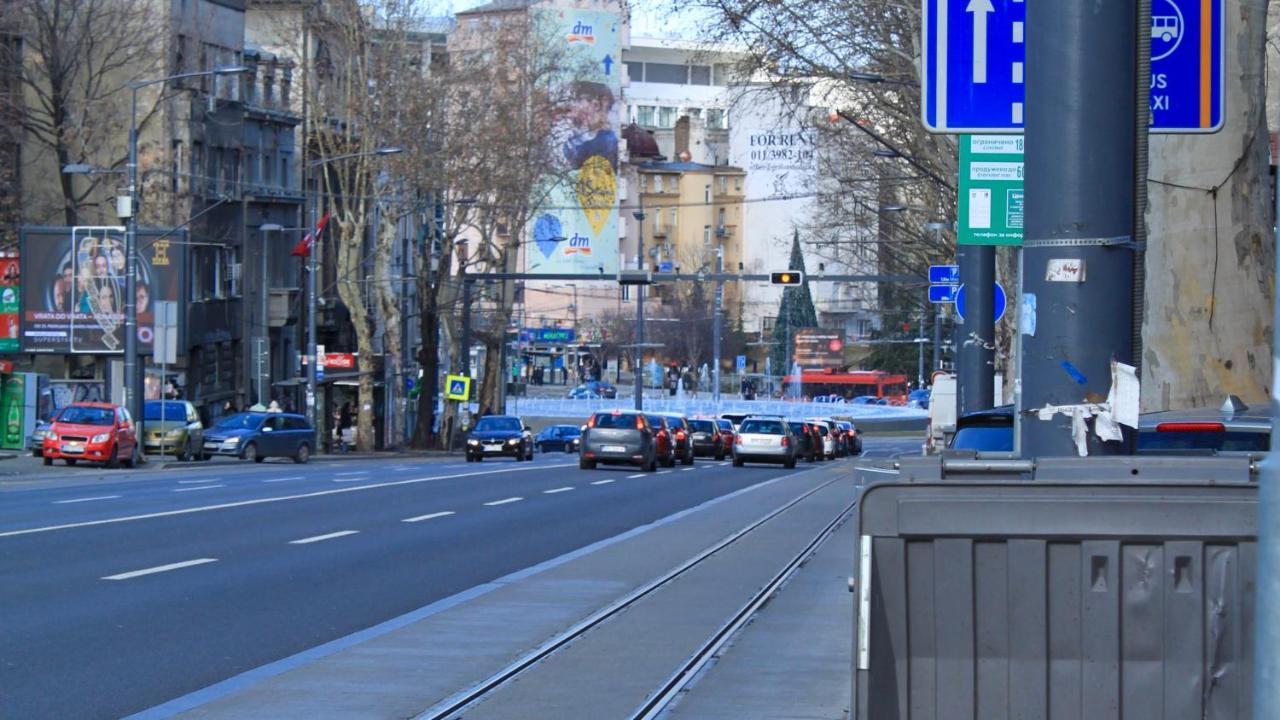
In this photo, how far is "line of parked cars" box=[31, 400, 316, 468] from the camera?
132ft

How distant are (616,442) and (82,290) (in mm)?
16663

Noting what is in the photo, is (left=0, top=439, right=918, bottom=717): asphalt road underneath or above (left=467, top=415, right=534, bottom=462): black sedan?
above

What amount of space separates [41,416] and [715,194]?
3443 inches

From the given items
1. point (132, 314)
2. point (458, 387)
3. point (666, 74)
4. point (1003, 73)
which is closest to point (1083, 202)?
point (1003, 73)

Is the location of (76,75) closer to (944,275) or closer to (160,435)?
(160,435)

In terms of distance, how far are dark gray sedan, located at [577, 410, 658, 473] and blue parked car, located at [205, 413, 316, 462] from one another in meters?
10.8

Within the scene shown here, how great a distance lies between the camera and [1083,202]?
7.47 metres

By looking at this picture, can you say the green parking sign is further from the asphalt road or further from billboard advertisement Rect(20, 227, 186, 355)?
billboard advertisement Rect(20, 227, 186, 355)

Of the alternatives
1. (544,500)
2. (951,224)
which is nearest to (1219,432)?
(544,500)

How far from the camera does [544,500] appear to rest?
27.9m

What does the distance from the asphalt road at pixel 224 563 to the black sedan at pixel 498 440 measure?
22.7 meters

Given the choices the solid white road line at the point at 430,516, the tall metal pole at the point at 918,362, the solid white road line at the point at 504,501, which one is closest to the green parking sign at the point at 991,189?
the solid white road line at the point at 430,516

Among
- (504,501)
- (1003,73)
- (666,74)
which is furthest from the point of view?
(666,74)

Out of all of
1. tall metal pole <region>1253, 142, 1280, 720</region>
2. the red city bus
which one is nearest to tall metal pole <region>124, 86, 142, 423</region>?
tall metal pole <region>1253, 142, 1280, 720</region>
